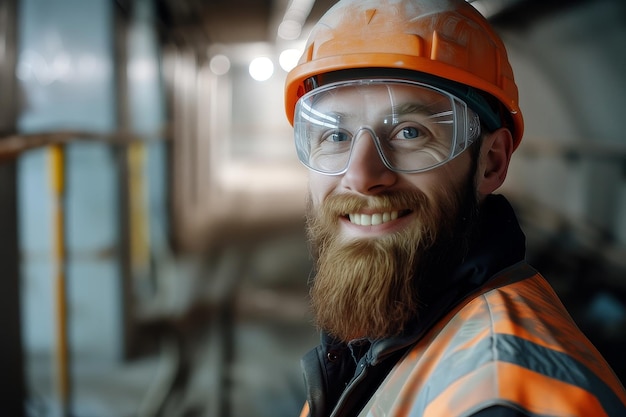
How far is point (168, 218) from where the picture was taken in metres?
8.29

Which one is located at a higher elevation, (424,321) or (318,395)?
(424,321)

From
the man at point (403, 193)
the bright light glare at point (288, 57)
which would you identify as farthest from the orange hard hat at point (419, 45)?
the bright light glare at point (288, 57)

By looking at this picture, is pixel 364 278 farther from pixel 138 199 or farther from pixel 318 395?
pixel 138 199

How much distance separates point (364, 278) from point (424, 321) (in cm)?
19

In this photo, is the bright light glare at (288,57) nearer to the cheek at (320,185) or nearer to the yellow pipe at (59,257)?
the yellow pipe at (59,257)

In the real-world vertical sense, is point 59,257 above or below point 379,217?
below

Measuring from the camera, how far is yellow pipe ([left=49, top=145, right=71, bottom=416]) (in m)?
2.94

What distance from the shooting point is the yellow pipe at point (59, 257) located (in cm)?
294

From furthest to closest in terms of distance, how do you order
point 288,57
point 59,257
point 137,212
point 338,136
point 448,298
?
1. point 288,57
2. point 137,212
3. point 59,257
4. point 338,136
5. point 448,298

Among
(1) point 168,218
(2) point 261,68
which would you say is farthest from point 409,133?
(2) point 261,68

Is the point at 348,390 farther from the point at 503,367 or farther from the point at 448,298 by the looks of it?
the point at 503,367

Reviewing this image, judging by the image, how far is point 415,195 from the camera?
1.28 metres

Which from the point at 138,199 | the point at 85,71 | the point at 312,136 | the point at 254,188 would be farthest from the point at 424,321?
the point at 254,188

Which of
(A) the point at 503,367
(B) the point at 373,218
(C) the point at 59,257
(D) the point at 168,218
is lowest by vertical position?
(D) the point at 168,218
